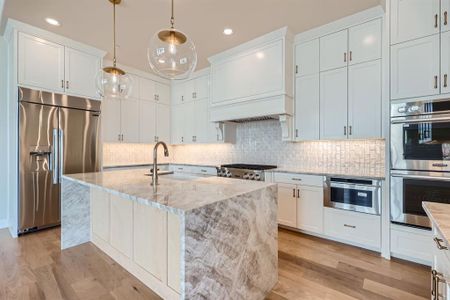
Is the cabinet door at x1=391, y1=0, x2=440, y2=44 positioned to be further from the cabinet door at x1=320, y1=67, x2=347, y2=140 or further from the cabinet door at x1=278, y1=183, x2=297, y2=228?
the cabinet door at x1=278, y1=183, x2=297, y2=228

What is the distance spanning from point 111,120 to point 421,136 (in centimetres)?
468

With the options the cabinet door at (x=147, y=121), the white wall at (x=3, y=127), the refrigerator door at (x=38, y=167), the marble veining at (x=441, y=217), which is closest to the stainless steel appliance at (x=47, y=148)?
the refrigerator door at (x=38, y=167)

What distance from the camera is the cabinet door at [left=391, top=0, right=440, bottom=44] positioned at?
7.41 feet

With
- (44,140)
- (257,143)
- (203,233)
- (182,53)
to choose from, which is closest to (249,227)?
(203,233)

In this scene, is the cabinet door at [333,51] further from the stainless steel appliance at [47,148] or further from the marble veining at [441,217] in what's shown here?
the stainless steel appliance at [47,148]

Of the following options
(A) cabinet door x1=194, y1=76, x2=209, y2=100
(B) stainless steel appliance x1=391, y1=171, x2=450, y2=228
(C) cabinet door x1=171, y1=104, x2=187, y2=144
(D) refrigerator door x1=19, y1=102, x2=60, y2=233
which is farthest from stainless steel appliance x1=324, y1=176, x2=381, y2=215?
(D) refrigerator door x1=19, y1=102, x2=60, y2=233

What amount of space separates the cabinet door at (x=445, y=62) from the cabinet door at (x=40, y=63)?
481 centimetres

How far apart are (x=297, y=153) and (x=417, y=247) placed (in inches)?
74.7

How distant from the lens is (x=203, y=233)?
131 centimetres

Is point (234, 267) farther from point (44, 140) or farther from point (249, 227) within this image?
point (44, 140)

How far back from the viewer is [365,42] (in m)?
2.86

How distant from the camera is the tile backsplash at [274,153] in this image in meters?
3.15

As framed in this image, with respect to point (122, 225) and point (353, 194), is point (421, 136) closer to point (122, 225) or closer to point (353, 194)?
point (353, 194)

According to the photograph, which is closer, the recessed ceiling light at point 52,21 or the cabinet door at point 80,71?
the recessed ceiling light at point 52,21
